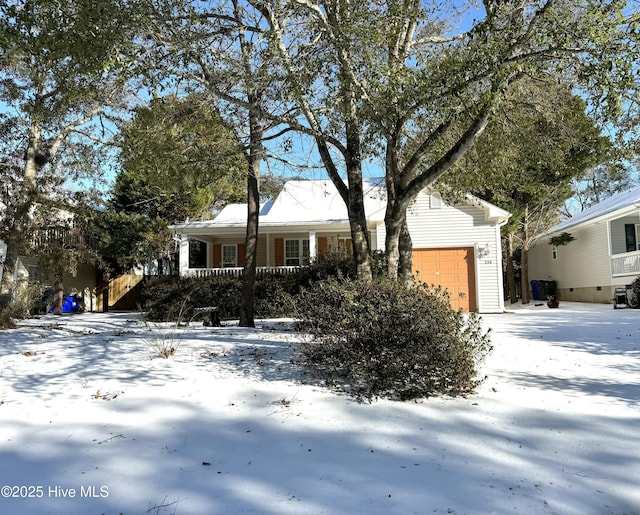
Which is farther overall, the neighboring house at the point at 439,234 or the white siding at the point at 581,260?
the white siding at the point at 581,260

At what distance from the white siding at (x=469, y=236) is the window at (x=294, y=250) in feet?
13.5

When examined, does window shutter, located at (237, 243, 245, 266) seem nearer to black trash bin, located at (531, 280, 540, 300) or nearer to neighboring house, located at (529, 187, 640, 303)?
neighboring house, located at (529, 187, 640, 303)

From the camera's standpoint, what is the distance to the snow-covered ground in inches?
119

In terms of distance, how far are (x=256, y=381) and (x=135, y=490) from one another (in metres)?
2.43

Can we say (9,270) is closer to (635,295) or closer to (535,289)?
(635,295)

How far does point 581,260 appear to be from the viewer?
22000 millimetres

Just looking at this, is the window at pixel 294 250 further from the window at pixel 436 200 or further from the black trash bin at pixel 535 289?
the black trash bin at pixel 535 289

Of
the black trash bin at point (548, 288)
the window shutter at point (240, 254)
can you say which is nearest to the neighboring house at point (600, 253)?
the black trash bin at point (548, 288)

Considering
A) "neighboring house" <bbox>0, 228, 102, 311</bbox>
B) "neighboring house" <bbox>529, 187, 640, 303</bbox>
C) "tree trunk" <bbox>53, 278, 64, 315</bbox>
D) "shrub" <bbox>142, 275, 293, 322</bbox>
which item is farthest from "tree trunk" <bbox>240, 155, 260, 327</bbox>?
"neighboring house" <bbox>529, 187, 640, 303</bbox>

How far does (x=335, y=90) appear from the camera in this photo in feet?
23.8

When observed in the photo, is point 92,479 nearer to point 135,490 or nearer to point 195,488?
point 135,490

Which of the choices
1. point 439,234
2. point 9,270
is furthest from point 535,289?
point 9,270

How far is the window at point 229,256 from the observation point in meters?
20.3

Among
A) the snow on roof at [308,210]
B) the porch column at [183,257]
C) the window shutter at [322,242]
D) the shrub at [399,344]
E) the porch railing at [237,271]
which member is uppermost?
the snow on roof at [308,210]
